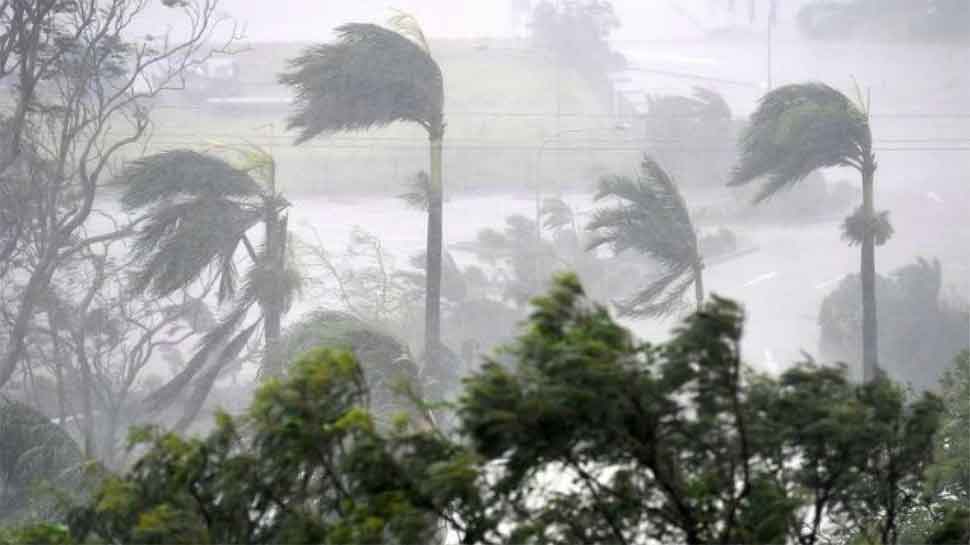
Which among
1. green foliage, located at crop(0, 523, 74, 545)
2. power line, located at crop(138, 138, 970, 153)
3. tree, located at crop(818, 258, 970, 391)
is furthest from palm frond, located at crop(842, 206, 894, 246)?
green foliage, located at crop(0, 523, 74, 545)

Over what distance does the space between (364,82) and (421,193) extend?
2.50m

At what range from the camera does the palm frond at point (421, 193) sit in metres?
17.3

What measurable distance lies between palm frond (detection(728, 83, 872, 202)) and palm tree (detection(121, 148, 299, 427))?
17.7 ft

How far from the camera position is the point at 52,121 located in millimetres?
18609

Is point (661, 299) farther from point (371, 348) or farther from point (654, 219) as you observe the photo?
point (371, 348)

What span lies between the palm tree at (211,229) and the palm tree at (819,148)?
536 cm

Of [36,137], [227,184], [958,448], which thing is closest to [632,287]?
[227,184]

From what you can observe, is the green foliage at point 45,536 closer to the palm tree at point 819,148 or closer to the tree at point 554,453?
the tree at point 554,453

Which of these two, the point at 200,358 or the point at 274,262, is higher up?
the point at 274,262

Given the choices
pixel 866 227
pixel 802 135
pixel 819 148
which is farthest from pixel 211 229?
pixel 866 227

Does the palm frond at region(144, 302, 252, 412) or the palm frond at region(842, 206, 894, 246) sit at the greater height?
the palm frond at region(842, 206, 894, 246)

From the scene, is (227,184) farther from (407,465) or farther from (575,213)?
(407,465)

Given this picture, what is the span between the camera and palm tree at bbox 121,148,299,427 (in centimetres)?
1603

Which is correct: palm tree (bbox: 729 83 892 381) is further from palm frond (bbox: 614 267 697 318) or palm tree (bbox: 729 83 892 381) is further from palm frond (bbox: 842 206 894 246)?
palm frond (bbox: 614 267 697 318)
